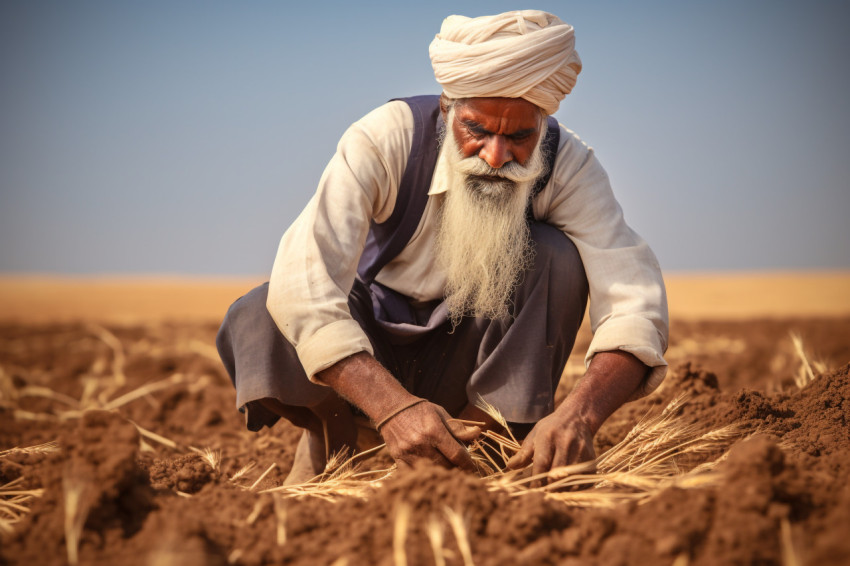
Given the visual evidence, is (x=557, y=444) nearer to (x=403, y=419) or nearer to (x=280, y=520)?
(x=403, y=419)

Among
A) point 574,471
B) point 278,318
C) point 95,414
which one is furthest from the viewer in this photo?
point 278,318

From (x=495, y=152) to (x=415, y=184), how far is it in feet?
1.13

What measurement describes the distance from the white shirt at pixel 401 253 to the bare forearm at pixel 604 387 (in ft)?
0.15

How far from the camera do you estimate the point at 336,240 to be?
3.03m

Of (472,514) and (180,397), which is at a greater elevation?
(472,514)

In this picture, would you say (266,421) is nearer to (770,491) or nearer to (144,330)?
(770,491)

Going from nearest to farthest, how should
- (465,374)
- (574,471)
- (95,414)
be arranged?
(95,414) < (574,471) < (465,374)

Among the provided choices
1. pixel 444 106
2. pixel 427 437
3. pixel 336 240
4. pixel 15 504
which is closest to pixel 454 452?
pixel 427 437

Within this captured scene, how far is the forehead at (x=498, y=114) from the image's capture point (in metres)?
3.29

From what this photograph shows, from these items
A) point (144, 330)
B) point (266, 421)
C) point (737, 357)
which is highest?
point (266, 421)

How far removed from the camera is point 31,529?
2.19m

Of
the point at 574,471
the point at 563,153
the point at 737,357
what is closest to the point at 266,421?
the point at 574,471

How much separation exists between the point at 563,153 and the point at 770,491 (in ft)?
5.72

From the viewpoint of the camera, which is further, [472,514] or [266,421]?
[266,421]
